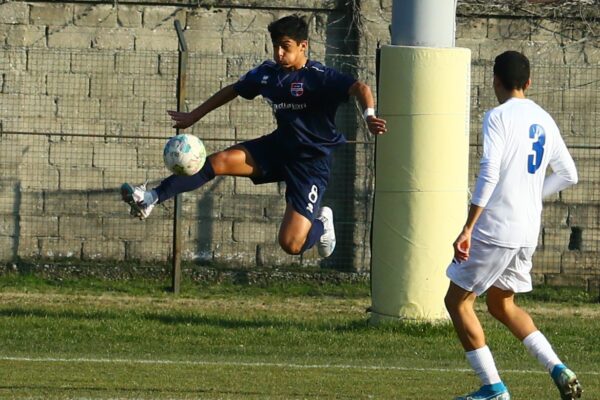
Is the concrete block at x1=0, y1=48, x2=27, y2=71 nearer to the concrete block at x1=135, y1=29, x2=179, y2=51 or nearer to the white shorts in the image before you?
the concrete block at x1=135, y1=29, x2=179, y2=51

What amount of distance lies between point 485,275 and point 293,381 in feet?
6.59

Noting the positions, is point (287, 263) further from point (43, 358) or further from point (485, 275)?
point (485, 275)

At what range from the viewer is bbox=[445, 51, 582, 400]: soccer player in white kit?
7145mm

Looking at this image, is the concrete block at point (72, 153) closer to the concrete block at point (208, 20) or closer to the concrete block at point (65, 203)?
the concrete block at point (65, 203)

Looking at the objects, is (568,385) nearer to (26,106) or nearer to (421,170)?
(421,170)

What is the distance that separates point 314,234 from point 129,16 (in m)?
7.08

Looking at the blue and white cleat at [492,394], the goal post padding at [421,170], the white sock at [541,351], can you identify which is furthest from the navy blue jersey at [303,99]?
the blue and white cleat at [492,394]

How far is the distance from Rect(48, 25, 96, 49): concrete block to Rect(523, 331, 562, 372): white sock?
9.85 m

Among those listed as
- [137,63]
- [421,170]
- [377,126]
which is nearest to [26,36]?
[137,63]

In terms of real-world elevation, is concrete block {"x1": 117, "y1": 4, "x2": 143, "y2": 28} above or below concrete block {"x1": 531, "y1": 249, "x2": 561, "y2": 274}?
above

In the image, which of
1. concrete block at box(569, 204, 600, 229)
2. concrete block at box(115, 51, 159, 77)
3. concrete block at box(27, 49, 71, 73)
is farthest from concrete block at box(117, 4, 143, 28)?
concrete block at box(569, 204, 600, 229)

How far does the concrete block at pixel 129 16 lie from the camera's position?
633 inches

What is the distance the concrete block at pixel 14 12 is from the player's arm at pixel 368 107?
7.91 meters

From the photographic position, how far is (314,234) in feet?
32.7
